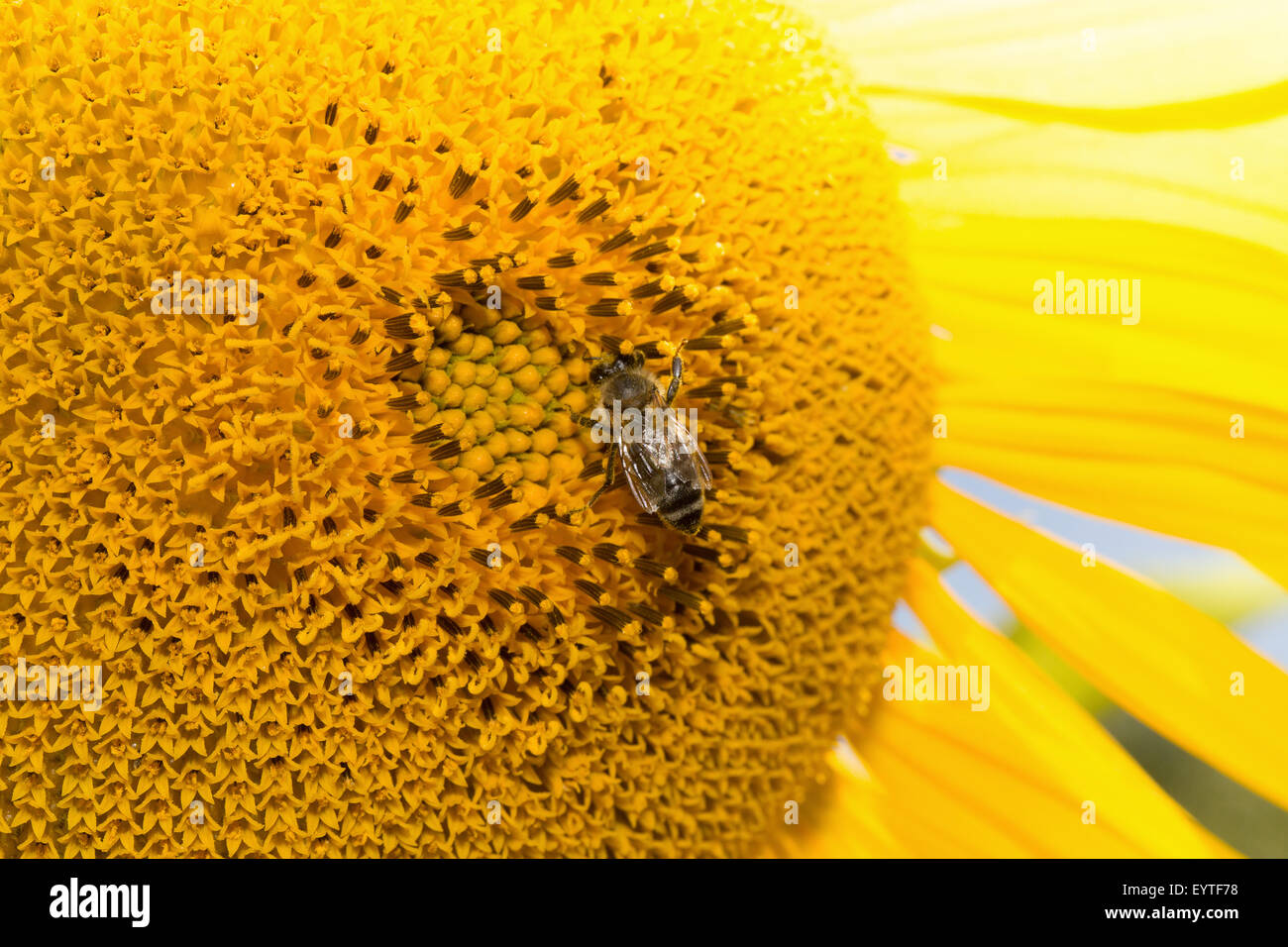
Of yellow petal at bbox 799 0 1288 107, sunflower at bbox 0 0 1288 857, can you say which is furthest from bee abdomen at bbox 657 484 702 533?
yellow petal at bbox 799 0 1288 107

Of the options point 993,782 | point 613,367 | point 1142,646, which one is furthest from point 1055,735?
point 613,367

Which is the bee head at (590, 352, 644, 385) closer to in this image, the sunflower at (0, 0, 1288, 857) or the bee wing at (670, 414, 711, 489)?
the sunflower at (0, 0, 1288, 857)

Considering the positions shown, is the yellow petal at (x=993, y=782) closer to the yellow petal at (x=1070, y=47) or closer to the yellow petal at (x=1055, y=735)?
the yellow petal at (x=1055, y=735)

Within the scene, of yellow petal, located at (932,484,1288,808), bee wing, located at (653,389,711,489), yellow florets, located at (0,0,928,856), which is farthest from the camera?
yellow petal, located at (932,484,1288,808)

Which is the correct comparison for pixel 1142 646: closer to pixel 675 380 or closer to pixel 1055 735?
pixel 1055 735

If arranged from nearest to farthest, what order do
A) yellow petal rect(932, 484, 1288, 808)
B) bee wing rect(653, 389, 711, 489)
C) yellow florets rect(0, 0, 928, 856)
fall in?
yellow florets rect(0, 0, 928, 856)
bee wing rect(653, 389, 711, 489)
yellow petal rect(932, 484, 1288, 808)

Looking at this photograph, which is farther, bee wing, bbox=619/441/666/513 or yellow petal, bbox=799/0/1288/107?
yellow petal, bbox=799/0/1288/107
